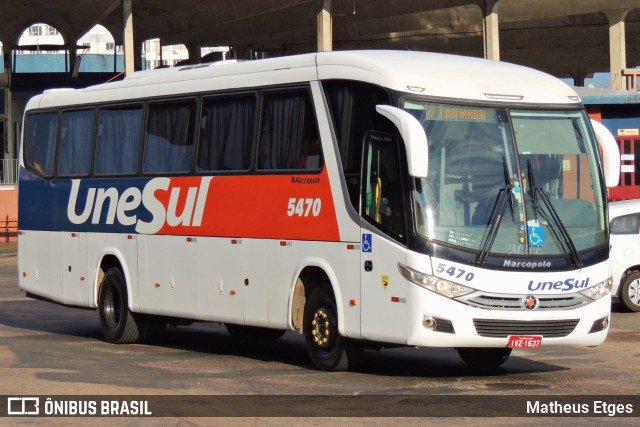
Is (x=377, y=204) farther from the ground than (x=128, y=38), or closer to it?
closer to it

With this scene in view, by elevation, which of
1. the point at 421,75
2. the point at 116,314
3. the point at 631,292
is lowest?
the point at 631,292

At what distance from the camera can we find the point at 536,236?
13.5 meters

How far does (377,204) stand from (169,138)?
4.52m

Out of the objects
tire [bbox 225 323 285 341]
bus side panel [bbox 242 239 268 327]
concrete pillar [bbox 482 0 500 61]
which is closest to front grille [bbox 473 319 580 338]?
bus side panel [bbox 242 239 268 327]

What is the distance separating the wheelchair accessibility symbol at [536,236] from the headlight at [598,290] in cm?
71

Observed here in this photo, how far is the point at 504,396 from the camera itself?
1233 centimetres

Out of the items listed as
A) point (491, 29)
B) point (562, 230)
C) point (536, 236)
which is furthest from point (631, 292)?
point (491, 29)

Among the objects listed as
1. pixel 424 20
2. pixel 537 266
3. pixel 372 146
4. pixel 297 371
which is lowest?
pixel 297 371

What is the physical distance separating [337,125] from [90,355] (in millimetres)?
4486

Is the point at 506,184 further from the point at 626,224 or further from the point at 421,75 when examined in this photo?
the point at 626,224

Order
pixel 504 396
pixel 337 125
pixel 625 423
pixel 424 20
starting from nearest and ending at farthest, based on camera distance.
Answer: pixel 625 423 → pixel 504 396 → pixel 337 125 → pixel 424 20

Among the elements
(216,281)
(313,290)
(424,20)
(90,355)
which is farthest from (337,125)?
(424,20)

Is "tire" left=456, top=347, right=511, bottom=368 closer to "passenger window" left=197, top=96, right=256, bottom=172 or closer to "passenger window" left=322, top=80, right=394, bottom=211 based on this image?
"passenger window" left=322, top=80, right=394, bottom=211

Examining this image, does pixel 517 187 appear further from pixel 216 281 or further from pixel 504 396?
pixel 216 281
